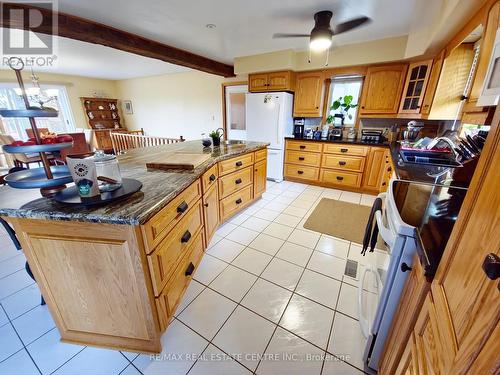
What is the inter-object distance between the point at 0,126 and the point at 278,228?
6.89 m

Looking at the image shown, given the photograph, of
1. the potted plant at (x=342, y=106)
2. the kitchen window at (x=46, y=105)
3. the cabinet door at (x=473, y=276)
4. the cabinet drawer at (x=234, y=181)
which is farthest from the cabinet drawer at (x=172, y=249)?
the kitchen window at (x=46, y=105)

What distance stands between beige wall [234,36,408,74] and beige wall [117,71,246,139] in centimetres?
144

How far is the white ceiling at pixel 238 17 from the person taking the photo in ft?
6.72

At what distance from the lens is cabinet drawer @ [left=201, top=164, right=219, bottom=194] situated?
5.82 feet

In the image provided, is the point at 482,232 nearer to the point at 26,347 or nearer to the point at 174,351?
the point at 174,351

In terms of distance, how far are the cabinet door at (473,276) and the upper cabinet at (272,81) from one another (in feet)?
11.8

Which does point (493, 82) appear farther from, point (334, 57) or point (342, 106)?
point (342, 106)

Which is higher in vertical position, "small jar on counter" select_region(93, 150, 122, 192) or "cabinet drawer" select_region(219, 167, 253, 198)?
"small jar on counter" select_region(93, 150, 122, 192)

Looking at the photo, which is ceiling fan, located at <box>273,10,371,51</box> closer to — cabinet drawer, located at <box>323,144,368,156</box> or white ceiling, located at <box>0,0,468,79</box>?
white ceiling, located at <box>0,0,468,79</box>

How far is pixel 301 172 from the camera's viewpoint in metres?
3.99

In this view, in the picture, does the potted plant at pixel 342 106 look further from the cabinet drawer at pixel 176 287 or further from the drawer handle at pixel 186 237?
the drawer handle at pixel 186 237

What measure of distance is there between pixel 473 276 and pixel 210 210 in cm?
178

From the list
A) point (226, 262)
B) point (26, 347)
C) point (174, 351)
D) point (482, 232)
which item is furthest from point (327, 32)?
point (26, 347)

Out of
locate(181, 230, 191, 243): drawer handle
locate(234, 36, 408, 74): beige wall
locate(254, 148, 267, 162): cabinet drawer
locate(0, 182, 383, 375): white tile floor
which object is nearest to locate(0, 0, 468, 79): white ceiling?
locate(234, 36, 408, 74): beige wall
